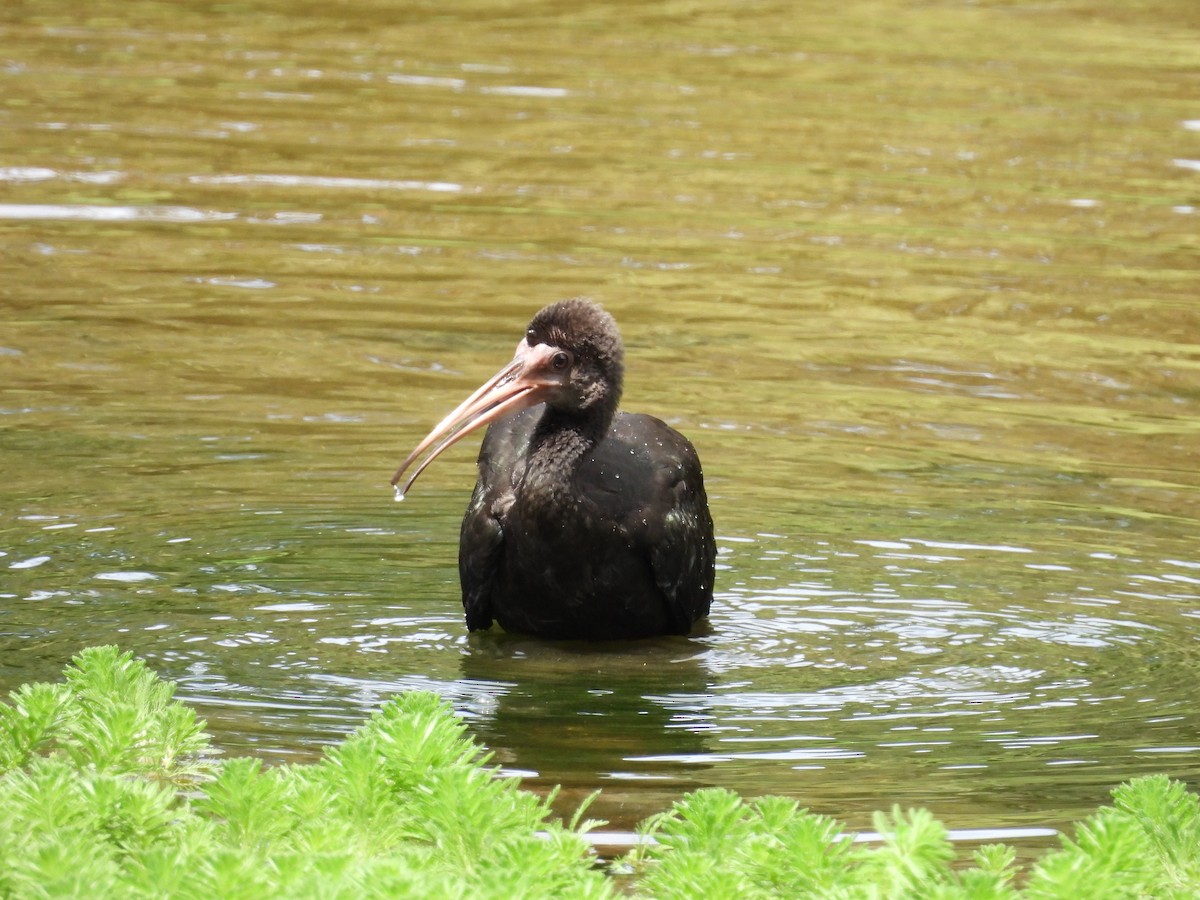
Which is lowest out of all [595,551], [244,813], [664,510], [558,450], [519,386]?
[595,551]

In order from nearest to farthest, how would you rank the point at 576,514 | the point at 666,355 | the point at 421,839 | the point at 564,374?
the point at 421,839, the point at 576,514, the point at 564,374, the point at 666,355

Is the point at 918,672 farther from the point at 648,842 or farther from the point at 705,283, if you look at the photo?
the point at 705,283

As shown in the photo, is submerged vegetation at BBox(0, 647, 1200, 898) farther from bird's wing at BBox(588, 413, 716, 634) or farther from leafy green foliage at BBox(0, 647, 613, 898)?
bird's wing at BBox(588, 413, 716, 634)

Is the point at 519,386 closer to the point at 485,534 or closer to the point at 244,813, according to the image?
the point at 485,534

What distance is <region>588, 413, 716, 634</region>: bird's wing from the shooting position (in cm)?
838

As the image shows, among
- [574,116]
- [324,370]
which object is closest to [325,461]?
[324,370]

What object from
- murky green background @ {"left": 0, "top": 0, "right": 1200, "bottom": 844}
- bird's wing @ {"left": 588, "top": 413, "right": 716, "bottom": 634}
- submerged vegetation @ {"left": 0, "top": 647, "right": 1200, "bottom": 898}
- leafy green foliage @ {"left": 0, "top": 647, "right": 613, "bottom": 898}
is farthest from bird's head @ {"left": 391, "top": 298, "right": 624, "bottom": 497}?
submerged vegetation @ {"left": 0, "top": 647, "right": 1200, "bottom": 898}

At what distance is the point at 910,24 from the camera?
21.1 metres

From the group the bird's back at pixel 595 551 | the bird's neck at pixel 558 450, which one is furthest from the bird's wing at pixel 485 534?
the bird's neck at pixel 558 450

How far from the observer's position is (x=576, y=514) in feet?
27.1

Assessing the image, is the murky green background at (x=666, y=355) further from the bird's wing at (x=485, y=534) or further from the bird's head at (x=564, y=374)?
the bird's head at (x=564, y=374)

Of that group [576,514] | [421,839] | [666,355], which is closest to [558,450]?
[576,514]

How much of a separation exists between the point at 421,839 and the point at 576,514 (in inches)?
109

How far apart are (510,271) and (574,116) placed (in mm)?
3742
